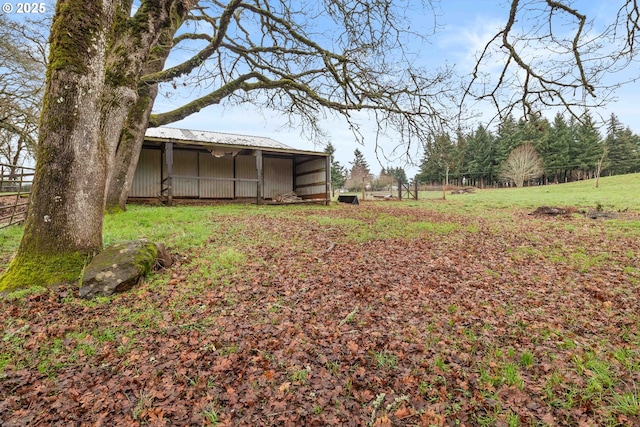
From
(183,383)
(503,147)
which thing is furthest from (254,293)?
(503,147)

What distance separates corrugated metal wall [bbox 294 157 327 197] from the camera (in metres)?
17.2

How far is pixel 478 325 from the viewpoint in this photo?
3.72 m

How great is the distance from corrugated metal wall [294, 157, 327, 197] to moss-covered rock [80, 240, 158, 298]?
40.5 ft

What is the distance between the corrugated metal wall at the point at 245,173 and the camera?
17797 mm

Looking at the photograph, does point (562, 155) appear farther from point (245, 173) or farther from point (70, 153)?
point (70, 153)

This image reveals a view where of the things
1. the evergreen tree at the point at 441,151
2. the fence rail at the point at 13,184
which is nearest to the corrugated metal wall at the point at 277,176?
the fence rail at the point at 13,184

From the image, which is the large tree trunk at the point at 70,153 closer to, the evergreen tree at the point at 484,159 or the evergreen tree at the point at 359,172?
the evergreen tree at the point at 359,172

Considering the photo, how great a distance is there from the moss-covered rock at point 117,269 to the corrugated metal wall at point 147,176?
11.7 m

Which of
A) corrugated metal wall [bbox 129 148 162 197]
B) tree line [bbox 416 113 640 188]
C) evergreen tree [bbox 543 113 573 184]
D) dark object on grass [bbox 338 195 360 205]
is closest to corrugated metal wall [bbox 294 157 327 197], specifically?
dark object on grass [bbox 338 195 360 205]

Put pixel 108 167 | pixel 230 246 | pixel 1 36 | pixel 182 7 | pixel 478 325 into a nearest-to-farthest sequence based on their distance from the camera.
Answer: pixel 478 325 < pixel 108 167 < pixel 182 7 < pixel 230 246 < pixel 1 36

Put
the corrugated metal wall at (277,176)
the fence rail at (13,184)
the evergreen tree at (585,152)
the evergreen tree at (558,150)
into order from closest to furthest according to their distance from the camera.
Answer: the fence rail at (13,184) < the corrugated metal wall at (277,176) < the evergreen tree at (585,152) < the evergreen tree at (558,150)

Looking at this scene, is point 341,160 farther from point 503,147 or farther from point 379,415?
point 379,415

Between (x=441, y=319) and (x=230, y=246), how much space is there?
174 inches

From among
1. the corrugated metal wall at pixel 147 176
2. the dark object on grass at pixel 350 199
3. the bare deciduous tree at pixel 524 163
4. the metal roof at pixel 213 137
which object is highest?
the bare deciduous tree at pixel 524 163
